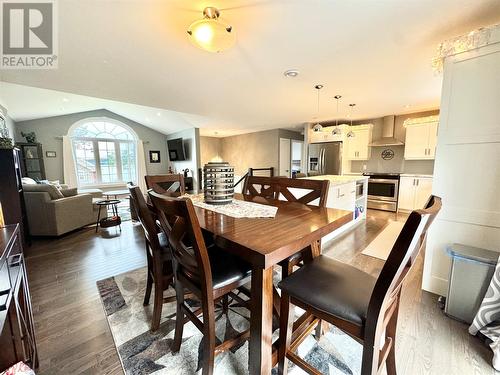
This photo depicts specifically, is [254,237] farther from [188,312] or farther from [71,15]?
[71,15]

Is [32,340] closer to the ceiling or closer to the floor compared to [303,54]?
closer to the floor

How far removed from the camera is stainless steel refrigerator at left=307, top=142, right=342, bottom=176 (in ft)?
18.3

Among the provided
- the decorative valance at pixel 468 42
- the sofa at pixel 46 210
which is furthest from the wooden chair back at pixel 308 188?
→ the sofa at pixel 46 210

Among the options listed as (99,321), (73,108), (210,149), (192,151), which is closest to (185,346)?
(99,321)

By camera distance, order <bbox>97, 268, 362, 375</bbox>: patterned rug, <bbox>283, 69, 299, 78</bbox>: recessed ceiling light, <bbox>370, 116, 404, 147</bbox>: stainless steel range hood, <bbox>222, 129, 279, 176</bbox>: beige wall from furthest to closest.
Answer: <bbox>222, 129, 279, 176</bbox>: beige wall, <bbox>370, 116, 404, 147</bbox>: stainless steel range hood, <bbox>283, 69, 299, 78</bbox>: recessed ceiling light, <bbox>97, 268, 362, 375</bbox>: patterned rug

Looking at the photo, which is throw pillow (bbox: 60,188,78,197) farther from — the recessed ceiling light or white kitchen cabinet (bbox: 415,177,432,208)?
white kitchen cabinet (bbox: 415,177,432,208)

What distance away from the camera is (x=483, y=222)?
1668 mm

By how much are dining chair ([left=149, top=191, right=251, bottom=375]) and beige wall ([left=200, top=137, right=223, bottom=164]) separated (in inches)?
307

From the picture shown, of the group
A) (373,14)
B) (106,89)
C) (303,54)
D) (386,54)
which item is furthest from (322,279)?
(106,89)

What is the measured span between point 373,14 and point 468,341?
248cm

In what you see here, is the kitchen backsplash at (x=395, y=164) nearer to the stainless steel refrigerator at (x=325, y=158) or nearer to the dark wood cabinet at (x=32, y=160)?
the stainless steel refrigerator at (x=325, y=158)

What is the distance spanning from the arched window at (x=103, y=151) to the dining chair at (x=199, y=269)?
26.3 feet

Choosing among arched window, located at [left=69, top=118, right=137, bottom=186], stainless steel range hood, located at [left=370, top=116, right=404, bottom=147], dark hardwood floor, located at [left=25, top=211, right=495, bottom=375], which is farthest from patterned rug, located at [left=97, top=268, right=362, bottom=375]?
arched window, located at [left=69, top=118, right=137, bottom=186]

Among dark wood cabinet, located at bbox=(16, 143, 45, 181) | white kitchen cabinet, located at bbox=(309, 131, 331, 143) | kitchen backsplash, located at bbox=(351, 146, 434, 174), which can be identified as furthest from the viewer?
white kitchen cabinet, located at bbox=(309, 131, 331, 143)
